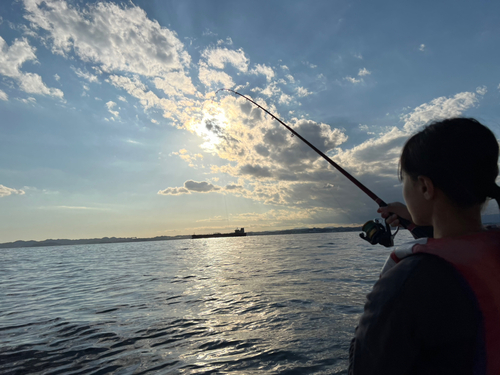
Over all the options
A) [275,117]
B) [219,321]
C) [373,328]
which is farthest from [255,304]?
[373,328]

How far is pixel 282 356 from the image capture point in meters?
4.79

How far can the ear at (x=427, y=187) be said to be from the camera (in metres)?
1.52

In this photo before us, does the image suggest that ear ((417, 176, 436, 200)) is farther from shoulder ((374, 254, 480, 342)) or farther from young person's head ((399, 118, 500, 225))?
shoulder ((374, 254, 480, 342))

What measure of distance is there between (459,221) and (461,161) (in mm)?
314

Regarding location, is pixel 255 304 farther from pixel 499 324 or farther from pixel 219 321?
pixel 499 324

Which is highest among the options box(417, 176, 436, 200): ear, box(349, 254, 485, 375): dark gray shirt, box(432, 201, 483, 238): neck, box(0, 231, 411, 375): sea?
box(417, 176, 436, 200): ear

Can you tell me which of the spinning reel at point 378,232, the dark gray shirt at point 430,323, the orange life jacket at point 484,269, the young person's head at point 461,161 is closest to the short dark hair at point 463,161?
the young person's head at point 461,161

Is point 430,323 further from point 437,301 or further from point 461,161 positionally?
point 461,161

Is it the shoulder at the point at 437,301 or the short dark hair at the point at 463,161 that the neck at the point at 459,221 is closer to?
the short dark hair at the point at 463,161

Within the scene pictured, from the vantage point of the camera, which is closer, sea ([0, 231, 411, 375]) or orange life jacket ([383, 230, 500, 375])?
orange life jacket ([383, 230, 500, 375])

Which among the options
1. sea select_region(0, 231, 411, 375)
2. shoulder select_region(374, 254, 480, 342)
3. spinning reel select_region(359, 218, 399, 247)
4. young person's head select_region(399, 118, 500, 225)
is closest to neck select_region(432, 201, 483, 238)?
young person's head select_region(399, 118, 500, 225)

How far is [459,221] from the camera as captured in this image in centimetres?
147

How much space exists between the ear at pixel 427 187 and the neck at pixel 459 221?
0.30 ft

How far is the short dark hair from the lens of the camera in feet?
4.74
